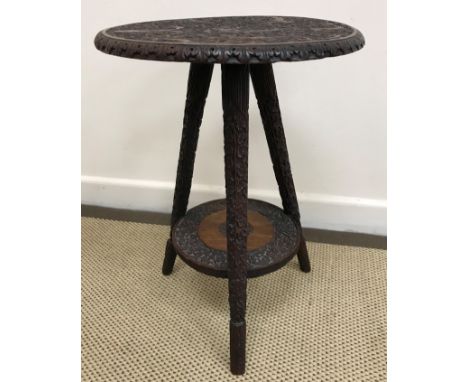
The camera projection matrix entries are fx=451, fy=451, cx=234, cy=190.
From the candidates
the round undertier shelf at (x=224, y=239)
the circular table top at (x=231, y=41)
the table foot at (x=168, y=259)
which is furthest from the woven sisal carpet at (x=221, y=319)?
the circular table top at (x=231, y=41)

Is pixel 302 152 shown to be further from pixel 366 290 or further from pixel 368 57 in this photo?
pixel 366 290

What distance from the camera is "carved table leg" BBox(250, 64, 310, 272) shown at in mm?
1010

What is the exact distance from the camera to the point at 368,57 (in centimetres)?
129

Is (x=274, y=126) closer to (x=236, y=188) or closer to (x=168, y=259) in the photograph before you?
(x=236, y=188)

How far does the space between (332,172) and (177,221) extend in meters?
0.55

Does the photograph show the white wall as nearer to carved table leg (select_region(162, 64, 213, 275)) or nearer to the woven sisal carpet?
the woven sisal carpet

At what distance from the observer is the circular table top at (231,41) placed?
696 millimetres

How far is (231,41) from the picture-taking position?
753mm

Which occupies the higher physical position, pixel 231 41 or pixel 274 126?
pixel 231 41

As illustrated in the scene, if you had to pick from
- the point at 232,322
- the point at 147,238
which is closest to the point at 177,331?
the point at 232,322

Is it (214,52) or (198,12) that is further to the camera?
(198,12)

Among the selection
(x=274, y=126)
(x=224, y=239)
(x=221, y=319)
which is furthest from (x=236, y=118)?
(x=221, y=319)

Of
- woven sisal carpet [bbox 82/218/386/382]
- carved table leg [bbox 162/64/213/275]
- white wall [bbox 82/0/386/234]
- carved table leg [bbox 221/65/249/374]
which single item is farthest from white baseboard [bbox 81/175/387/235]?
carved table leg [bbox 221/65/249/374]

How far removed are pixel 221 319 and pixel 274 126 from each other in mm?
495
